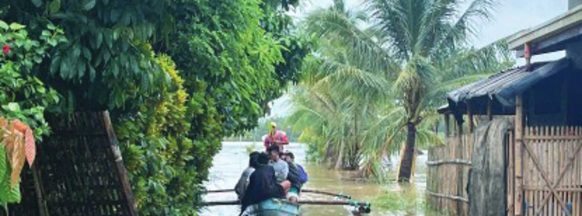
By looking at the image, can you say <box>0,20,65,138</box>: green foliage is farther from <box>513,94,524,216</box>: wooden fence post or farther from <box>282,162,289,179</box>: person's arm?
<box>513,94,524,216</box>: wooden fence post

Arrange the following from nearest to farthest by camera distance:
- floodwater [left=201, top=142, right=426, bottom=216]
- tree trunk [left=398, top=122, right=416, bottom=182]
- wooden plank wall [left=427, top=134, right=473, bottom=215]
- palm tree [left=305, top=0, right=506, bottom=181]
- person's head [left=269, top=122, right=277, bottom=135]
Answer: person's head [left=269, top=122, right=277, bottom=135], wooden plank wall [left=427, top=134, right=473, bottom=215], floodwater [left=201, top=142, right=426, bottom=216], palm tree [left=305, top=0, right=506, bottom=181], tree trunk [left=398, top=122, right=416, bottom=182]

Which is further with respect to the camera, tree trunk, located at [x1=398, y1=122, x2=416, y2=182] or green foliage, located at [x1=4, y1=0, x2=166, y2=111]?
tree trunk, located at [x1=398, y1=122, x2=416, y2=182]

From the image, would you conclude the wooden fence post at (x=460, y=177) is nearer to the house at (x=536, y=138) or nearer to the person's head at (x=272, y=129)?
the house at (x=536, y=138)

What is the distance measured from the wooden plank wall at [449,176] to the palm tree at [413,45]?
238 inches

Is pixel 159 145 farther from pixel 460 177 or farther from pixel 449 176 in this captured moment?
pixel 449 176

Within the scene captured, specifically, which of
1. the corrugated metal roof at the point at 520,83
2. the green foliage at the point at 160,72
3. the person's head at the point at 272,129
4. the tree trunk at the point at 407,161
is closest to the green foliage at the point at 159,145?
the green foliage at the point at 160,72

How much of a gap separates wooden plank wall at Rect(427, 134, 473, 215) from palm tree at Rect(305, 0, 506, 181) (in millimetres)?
6035

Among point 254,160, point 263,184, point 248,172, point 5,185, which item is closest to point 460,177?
point 248,172

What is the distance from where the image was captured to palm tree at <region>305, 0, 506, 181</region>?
20859mm

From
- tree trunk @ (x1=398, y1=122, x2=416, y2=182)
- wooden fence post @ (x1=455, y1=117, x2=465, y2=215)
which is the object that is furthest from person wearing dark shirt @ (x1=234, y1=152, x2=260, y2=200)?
tree trunk @ (x1=398, y1=122, x2=416, y2=182)

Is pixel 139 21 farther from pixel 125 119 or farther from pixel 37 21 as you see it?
pixel 125 119

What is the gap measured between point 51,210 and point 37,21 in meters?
1.43

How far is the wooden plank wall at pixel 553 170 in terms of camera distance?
9.52 m

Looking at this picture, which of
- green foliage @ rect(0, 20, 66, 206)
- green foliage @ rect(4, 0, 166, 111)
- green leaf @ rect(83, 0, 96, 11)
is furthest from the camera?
green foliage @ rect(4, 0, 166, 111)
